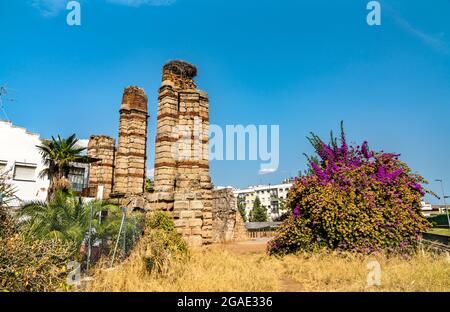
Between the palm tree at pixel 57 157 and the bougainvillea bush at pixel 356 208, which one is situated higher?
the palm tree at pixel 57 157

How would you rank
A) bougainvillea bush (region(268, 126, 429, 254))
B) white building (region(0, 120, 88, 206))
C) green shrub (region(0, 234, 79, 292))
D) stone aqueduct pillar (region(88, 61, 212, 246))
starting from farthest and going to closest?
white building (region(0, 120, 88, 206)) < stone aqueduct pillar (region(88, 61, 212, 246)) < bougainvillea bush (region(268, 126, 429, 254)) < green shrub (region(0, 234, 79, 292))

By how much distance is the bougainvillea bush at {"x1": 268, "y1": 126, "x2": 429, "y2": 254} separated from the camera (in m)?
8.10

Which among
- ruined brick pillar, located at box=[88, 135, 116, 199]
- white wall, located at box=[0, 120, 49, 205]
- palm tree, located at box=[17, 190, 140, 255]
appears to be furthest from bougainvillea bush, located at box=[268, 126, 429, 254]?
white wall, located at box=[0, 120, 49, 205]

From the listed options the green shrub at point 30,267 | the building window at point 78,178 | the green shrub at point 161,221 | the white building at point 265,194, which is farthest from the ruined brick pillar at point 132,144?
the white building at point 265,194

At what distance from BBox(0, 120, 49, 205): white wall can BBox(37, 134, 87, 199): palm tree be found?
39 centimetres

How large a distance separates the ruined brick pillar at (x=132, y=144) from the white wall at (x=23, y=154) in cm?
956

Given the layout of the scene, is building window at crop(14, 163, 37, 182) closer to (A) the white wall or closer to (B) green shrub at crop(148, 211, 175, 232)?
(A) the white wall

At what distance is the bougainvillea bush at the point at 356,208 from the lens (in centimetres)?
810

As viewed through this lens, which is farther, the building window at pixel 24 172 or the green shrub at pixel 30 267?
the building window at pixel 24 172

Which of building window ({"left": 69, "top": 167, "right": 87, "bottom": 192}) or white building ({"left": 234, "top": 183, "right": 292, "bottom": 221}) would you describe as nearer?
building window ({"left": 69, "top": 167, "right": 87, "bottom": 192})

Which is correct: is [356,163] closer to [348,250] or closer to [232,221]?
[348,250]

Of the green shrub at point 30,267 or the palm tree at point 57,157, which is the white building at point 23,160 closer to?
the palm tree at point 57,157

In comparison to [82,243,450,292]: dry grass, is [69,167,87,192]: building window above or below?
above
